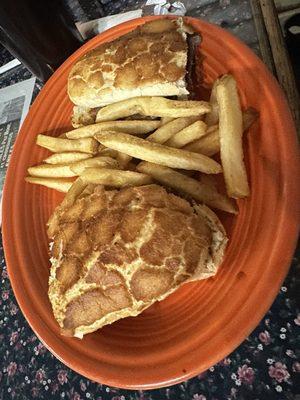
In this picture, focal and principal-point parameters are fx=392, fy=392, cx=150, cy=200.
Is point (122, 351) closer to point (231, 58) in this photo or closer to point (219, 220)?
point (219, 220)

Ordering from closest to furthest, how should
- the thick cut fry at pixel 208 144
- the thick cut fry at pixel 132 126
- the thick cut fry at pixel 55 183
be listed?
the thick cut fry at pixel 208 144 < the thick cut fry at pixel 132 126 < the thick cut fry at pixel 55 183

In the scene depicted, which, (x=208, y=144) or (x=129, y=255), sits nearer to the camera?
(x=129, y=255)

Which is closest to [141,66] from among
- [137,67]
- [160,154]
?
[137,67]

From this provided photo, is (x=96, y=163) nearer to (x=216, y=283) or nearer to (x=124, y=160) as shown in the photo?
(x=124, y=160)

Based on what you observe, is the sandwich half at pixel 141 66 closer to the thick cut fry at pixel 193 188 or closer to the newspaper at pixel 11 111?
the thick cut fry at pixel 193 188

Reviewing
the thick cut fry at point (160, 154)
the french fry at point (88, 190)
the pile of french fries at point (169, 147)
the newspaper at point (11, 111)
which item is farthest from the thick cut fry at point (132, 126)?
the newspaper at point (11, 111)

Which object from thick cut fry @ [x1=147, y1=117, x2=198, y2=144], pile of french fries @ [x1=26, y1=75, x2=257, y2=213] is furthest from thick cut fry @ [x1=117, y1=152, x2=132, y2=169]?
thick cut fry @ [x1=147, y1=117, x2=198, y2=144]

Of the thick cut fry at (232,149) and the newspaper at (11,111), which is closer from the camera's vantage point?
the thick cut fry at (232,149)
